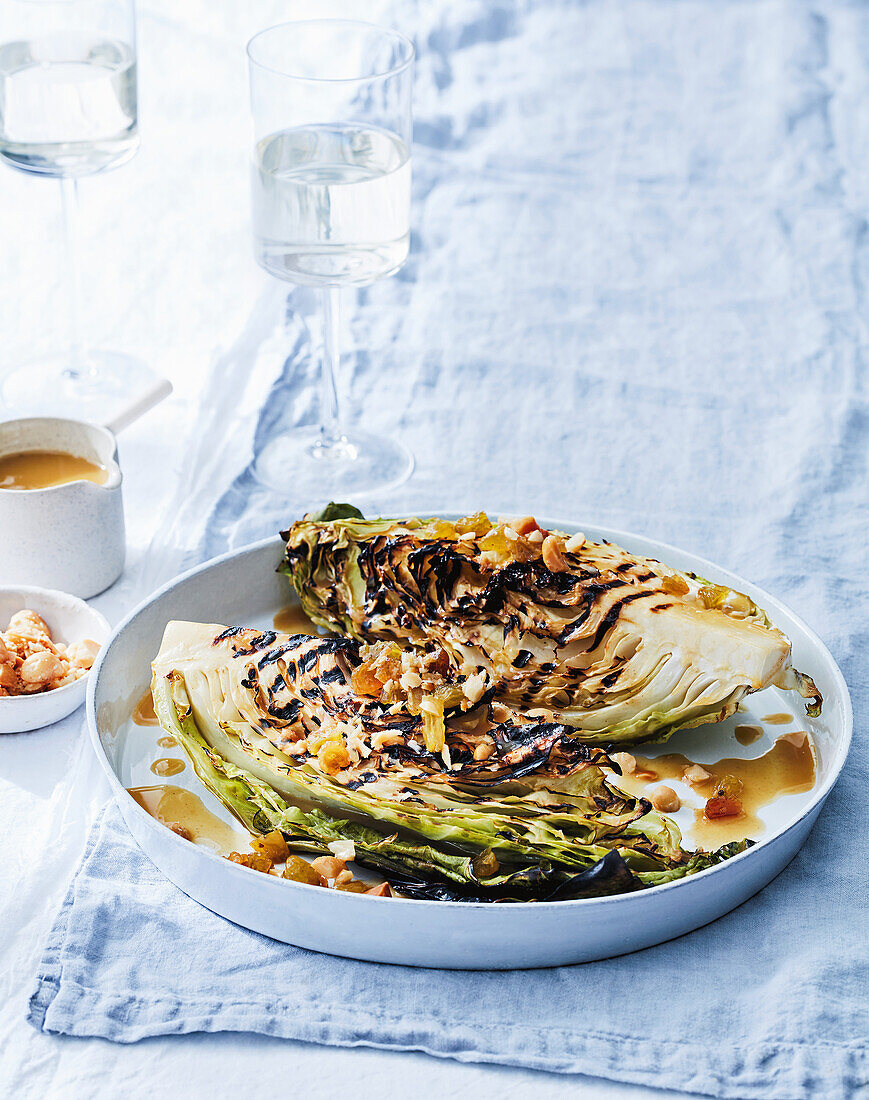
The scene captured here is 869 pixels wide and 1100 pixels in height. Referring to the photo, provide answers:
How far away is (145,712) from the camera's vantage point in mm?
2139

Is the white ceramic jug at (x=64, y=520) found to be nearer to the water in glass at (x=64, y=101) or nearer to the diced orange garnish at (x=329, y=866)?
the water in glass at (x=64, y=101)

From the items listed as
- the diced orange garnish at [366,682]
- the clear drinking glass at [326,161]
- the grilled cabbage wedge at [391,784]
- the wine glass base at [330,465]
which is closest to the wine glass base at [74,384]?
the wine glass base at [330,465]

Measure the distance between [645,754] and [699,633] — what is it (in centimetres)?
21

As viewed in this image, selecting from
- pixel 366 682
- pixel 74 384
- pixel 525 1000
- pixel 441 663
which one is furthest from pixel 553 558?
pixel 74 384

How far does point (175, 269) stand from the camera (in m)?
3.74

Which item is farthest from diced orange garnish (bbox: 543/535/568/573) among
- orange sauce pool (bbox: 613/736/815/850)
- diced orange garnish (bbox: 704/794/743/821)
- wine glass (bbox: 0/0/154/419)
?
wine glass (bbox: 0/0/154/419)

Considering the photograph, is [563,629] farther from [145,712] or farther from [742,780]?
[145,712]

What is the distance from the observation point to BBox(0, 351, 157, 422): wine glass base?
323 centimetres

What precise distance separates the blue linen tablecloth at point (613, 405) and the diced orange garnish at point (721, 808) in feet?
0.38

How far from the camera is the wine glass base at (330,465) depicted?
9.62ft

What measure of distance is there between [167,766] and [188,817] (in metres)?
0.13

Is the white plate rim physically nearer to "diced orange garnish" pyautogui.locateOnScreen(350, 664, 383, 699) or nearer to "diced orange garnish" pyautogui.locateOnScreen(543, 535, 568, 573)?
"diced orange garnish" pyautogui.locateOnScreen(543, 535, 568, 573)

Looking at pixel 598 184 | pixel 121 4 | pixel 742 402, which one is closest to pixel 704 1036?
pixel 742 402

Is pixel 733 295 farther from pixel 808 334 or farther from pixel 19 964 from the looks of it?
pixel 19 964
